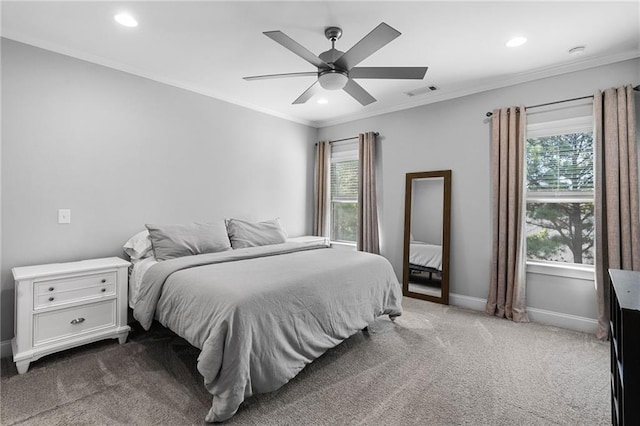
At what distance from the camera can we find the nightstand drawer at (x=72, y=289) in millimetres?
2227

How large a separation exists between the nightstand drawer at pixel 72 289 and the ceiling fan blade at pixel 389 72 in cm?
261

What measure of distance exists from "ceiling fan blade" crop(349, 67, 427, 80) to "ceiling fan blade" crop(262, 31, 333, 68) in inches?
10.2

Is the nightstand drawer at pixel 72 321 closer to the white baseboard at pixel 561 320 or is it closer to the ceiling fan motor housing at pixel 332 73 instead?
the ceiling fan motor housing at pixel 332 73

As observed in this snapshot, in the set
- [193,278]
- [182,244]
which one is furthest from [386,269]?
[182,244]

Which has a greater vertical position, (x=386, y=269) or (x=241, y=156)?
(x=241, y=156)

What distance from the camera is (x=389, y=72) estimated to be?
2.27 meters

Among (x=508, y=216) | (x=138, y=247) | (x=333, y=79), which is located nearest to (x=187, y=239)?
(x=138, y=247)

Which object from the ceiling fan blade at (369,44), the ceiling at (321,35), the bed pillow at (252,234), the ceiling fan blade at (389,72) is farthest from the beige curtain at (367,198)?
the ceiling fan blade at (369,44)

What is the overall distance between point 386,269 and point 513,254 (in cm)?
147

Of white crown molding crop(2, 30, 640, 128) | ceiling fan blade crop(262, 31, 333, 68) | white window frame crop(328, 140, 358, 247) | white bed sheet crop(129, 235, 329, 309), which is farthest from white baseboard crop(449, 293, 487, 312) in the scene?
white bed sheet crop(129, 235, 329, 309)

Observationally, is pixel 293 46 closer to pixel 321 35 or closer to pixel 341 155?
pixel 321 35

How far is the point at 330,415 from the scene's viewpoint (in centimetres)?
176

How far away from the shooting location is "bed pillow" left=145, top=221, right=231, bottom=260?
287 cm

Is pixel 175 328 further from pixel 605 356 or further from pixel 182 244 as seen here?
pixel 605 356
